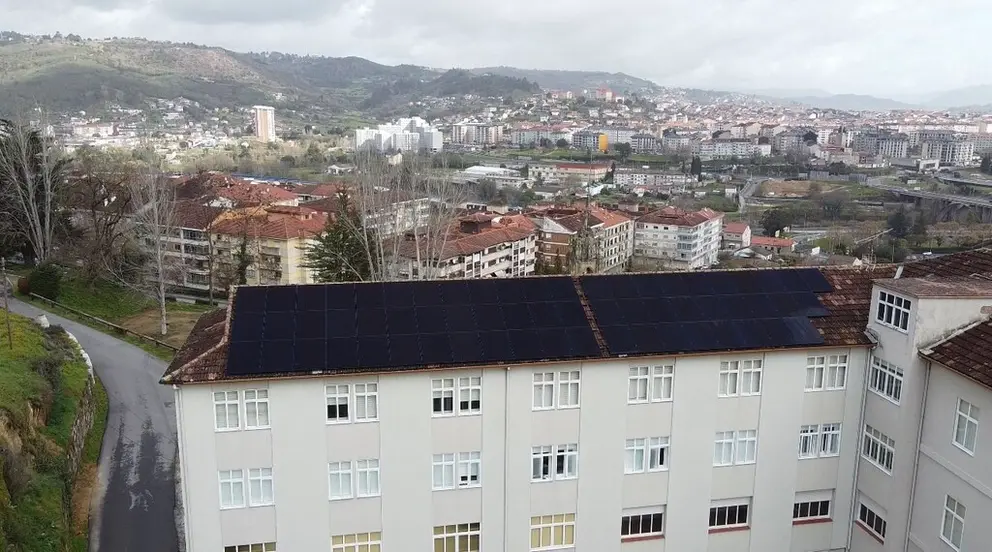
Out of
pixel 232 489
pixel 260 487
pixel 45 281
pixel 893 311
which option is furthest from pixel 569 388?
pixel 45 281

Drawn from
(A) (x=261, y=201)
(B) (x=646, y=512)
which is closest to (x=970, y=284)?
(B) (x=646, y=512)

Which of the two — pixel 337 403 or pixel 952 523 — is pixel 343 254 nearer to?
pixel 337 403

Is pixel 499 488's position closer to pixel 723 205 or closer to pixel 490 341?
pixel 490 341

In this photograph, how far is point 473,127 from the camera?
190750 mm

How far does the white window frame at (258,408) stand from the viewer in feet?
41.1

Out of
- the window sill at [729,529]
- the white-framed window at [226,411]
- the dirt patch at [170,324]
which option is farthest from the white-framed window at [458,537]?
the dirt patch at [170,324]

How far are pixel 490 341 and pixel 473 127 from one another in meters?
182

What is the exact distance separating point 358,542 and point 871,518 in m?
10.4

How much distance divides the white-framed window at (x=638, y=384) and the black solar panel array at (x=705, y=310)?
50 centimetres

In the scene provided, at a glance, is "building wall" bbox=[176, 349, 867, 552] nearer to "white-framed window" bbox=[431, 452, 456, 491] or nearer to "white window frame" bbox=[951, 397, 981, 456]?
"white-framed window" bbox=[431, 452, 456, 491]

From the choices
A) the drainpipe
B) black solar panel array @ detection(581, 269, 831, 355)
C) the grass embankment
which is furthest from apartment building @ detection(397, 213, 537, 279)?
the drainpipe

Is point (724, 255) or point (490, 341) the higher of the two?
point (490, 341)

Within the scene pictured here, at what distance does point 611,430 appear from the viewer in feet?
45.9

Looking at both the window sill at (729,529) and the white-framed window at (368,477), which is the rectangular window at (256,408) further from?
the window sill at (729,529)
